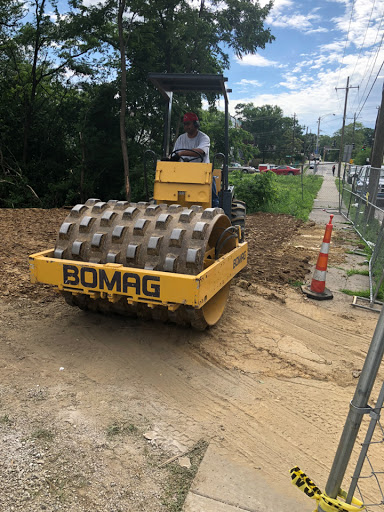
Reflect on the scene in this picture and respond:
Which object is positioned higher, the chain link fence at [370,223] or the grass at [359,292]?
the chain link fence at [370,223]

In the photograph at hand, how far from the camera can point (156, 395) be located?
10.9 ft

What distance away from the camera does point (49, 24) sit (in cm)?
1672

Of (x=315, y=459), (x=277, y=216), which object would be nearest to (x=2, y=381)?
(x=315, y=459)

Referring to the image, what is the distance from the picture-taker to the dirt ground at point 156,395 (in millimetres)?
2463

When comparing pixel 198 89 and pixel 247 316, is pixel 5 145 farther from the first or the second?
pixel 247 316

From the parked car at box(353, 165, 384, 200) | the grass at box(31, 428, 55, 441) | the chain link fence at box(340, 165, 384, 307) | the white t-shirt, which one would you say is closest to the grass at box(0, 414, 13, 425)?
the grass at box(31, 428, 55, 441)

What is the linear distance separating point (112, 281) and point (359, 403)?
7.47ft

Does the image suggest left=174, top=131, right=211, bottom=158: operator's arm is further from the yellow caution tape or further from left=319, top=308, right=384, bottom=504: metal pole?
the yellow caution tape

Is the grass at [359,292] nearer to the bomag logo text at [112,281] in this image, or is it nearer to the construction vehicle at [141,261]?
the construction vehicle at [141,261]

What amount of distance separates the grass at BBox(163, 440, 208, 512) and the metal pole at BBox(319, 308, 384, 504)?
828mm

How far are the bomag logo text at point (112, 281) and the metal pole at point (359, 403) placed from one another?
189cm

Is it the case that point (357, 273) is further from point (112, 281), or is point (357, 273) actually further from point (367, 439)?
point (367, 439)

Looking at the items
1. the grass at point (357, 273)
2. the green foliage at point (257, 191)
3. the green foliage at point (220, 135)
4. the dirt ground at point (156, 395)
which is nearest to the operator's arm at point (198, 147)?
the dirt ground at point (156, 395)

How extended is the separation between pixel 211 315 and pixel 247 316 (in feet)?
2.30
